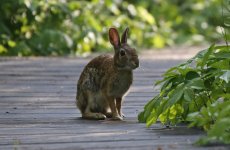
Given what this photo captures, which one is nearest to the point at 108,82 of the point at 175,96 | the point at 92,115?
the point at 92,115

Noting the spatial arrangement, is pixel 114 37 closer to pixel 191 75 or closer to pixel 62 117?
pixel 62 117

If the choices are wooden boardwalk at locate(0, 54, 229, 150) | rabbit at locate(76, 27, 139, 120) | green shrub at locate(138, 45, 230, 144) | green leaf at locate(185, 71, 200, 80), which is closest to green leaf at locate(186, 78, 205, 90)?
green shrub at locate(138, 45, 230, 144)

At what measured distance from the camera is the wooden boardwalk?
4.52 metres

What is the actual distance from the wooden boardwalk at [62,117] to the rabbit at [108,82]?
0.16 metres

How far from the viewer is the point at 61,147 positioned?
4.37m

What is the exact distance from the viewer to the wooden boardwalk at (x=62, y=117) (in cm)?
452

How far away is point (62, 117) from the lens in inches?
232

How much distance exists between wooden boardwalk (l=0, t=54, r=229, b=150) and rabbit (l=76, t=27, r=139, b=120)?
16 centimetres

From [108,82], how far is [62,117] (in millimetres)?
513

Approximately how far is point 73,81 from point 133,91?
971 millimetres

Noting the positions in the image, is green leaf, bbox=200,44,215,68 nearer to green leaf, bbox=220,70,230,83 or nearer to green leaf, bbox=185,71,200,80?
green leaf, bbox=185,71,200,80

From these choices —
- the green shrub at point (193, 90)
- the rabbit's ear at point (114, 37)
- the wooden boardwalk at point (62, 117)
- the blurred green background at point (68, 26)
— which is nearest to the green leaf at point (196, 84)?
the green shrub at point (193, 90)

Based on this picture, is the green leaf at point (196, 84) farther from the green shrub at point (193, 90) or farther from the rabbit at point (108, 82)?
the rabbit at point (108, 82)

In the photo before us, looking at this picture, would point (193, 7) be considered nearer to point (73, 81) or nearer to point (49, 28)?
point (49, 28)
